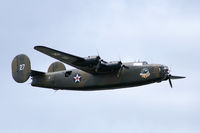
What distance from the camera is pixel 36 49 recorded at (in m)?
27.6

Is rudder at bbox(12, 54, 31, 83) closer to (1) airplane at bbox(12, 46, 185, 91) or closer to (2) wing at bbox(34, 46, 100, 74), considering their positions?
(1) airplane at bbox(12, 46, 185, 91)

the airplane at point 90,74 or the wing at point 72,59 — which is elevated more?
the wing at point 72,59

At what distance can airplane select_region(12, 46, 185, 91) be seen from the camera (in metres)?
28.0

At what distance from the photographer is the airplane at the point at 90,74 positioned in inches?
1104

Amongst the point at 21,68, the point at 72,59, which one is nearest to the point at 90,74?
the point at 72,59

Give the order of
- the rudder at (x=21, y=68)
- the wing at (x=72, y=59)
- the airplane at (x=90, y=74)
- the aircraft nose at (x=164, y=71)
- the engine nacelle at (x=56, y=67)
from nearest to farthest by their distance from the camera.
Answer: the wing at (x=72, y=59) → the airplane at (x=90, y=74) → the aircraft nose at (x=164, y=71) → the rudder at (x=21, y=68) → the engine nacelle at (x=56, y=67)

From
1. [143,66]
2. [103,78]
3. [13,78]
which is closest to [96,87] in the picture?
[103,78]

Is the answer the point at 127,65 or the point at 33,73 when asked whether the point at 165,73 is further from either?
the point at 33,73

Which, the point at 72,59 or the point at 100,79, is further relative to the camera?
the point at 100,79

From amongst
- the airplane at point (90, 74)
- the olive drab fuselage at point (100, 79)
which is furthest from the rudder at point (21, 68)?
the olive drab fuselage at point (100, 79)

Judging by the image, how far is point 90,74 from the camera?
29.8m

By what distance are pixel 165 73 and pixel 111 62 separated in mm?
3552

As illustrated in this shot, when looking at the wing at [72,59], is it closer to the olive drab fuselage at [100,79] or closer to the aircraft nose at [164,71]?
the olive drab fuselage at [100,79]

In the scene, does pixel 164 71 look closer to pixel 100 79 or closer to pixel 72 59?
pixel 100 79
